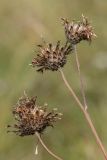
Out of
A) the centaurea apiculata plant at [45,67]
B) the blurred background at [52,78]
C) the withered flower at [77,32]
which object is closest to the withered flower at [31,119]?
the centaurea apiculata plant at [45,67]

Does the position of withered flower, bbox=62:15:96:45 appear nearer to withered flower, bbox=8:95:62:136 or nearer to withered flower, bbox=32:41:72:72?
withered flower, bbox=32:41:72:72

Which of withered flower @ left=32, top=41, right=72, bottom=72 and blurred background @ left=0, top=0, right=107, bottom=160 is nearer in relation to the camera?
withered flower @ left=32, top=41, right=72, bottom=72

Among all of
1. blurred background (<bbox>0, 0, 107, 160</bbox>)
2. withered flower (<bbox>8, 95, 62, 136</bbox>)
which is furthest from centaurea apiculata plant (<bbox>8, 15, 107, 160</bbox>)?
blurred background (<bbox>0, 0, 107, 160</bbox>)

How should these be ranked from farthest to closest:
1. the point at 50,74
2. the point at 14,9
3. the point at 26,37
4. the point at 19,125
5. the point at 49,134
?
the point at 14,9
the point at 26,37
the point at 50,74
the point at 49,134
the point at 19,125

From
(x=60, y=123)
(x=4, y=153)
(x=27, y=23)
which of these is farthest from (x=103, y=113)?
(x=27, y=23)

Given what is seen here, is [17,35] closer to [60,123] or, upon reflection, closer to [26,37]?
[26,37]

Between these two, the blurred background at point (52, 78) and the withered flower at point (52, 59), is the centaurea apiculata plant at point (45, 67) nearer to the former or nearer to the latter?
the withered flower at point (52, 59)

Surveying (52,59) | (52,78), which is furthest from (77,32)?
(52,78)
